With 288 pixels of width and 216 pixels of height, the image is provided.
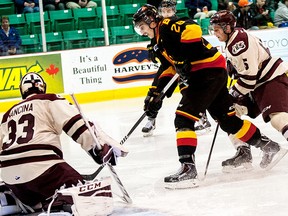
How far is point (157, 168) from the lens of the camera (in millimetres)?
4469

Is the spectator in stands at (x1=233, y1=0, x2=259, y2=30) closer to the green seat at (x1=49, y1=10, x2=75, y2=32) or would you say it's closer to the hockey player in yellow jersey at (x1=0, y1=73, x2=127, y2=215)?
the green seat at (x1=49, y1=10, x2=75, y2=32)

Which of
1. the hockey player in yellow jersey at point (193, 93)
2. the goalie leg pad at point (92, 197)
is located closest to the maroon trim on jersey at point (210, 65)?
the hockey player in yellow jersey at point (193, 93)

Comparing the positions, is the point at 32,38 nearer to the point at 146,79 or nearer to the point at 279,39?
the point at 146,79

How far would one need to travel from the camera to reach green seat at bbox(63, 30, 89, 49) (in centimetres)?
873

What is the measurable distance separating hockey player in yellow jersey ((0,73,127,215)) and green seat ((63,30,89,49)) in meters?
5.50

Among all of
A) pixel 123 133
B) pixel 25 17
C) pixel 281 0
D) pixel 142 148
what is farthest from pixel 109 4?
pixel 142 148

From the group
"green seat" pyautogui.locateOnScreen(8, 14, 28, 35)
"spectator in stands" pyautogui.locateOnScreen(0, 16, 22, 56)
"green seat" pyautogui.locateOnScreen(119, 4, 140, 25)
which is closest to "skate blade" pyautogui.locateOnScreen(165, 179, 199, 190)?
"spectator in stands" pyautogui.locateOnScreen(0, 16, 22, 56)

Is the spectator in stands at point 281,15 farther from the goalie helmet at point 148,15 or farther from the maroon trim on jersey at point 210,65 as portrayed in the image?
the maroon trim on jersey at point 210,65

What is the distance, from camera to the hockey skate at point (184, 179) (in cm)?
377

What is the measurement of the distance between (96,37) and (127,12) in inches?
29.9

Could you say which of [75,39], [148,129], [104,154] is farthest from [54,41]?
[104,154]

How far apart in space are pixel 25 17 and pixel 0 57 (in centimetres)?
73

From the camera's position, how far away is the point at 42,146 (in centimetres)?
320

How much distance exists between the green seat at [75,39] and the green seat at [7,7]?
2.45 ft
